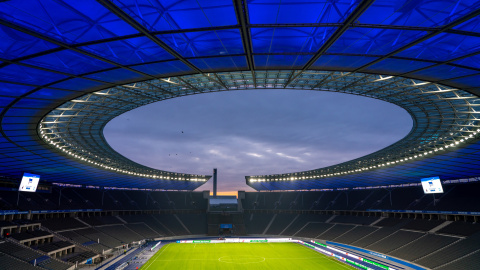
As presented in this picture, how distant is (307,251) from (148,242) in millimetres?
38724

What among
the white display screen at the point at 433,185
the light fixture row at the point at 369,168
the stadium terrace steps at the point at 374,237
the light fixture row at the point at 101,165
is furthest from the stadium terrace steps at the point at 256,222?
the white display screen at the point at 433,185

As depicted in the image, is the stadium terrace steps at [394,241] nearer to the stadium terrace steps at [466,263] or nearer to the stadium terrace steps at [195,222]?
the stadium terrace steps at [466,263]

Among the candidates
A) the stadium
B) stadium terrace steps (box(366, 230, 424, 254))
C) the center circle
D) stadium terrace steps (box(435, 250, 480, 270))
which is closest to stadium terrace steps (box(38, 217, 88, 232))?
the stadium

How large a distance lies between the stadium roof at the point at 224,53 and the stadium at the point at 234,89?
0.09 meters

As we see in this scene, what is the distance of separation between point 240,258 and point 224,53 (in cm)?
4553

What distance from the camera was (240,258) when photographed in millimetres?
52438

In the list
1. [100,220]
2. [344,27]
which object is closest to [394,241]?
[344,27]

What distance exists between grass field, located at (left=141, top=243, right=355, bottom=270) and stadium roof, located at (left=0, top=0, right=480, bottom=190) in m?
27.5

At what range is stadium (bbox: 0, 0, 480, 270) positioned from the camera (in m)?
11.6

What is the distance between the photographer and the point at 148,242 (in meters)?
72.4

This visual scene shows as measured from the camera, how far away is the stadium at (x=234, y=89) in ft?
38.1

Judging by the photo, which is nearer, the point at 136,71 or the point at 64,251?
the point at 136,71

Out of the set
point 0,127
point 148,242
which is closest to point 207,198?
point 148,242

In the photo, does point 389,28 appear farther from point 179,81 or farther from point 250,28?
point 179,81
